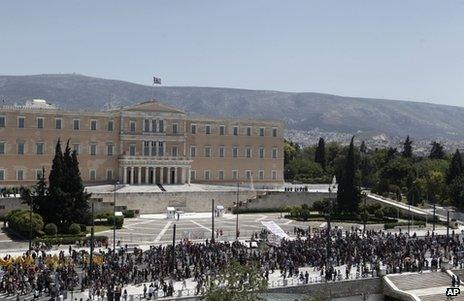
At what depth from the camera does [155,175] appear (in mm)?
75250

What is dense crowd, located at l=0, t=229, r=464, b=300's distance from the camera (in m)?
33.8

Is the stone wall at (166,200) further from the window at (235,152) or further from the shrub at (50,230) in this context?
the shrub at (50,230)

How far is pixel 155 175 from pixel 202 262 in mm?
36077

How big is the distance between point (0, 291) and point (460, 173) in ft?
182

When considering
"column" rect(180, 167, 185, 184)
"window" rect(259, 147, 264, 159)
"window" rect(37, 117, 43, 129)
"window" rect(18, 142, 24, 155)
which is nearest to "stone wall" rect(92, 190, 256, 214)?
"column" rect(180, 167, 185, 184)

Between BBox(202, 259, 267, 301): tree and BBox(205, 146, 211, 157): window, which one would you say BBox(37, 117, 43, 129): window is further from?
BBox(202, 259, 267, 301): tree

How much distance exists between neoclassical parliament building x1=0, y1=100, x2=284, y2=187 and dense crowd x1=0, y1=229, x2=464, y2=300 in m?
26.6

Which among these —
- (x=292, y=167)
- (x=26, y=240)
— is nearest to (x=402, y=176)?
(x=292, y=167)

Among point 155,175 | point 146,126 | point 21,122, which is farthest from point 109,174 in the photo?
point 21,122

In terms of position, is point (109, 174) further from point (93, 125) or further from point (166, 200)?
point (166, 200)

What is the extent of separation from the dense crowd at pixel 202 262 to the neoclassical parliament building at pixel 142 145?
87.3ft

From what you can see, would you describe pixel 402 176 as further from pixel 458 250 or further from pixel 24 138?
pixel 24 138

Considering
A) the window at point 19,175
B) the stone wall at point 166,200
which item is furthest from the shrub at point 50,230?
the window at point 19,175

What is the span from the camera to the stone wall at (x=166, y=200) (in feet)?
212
